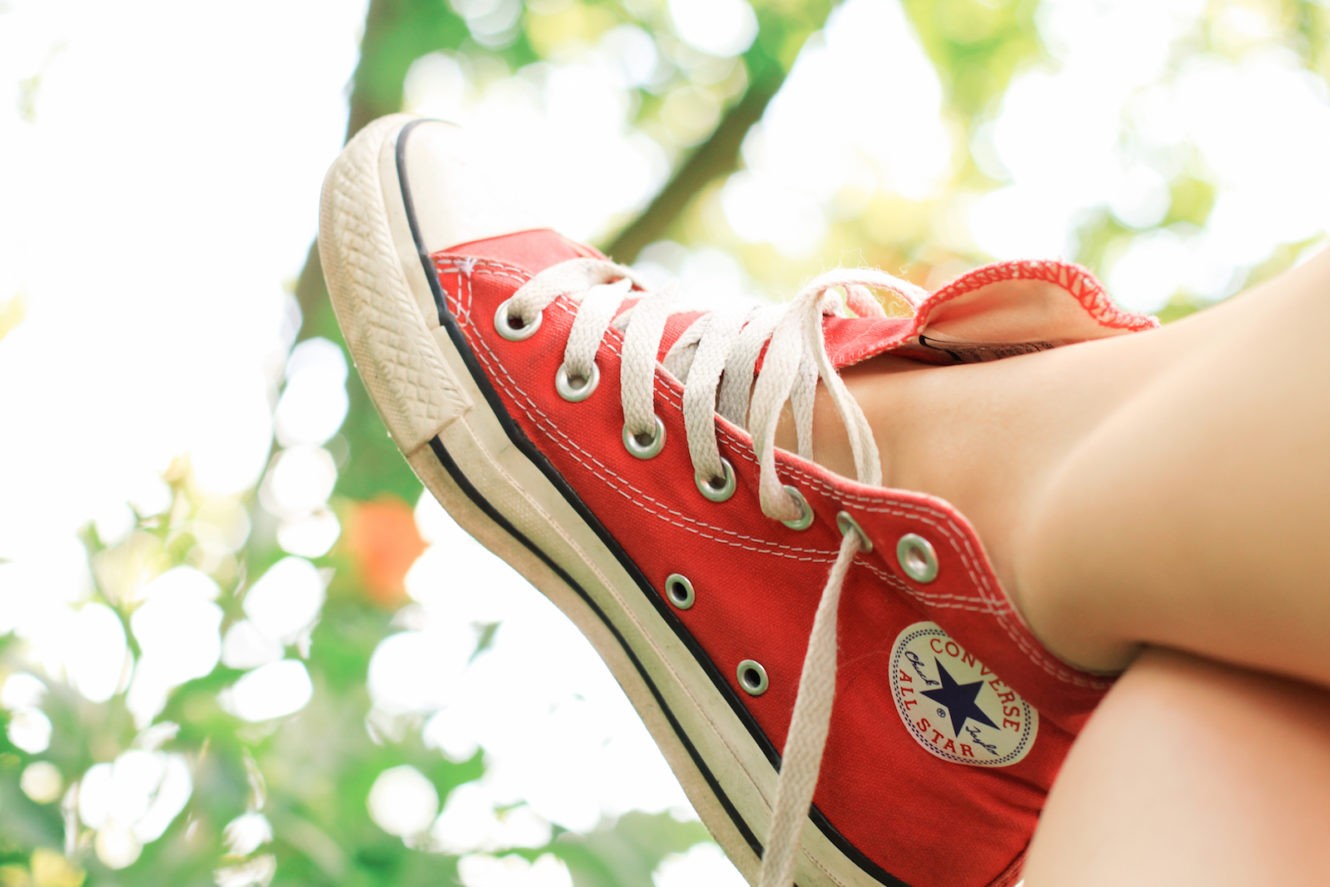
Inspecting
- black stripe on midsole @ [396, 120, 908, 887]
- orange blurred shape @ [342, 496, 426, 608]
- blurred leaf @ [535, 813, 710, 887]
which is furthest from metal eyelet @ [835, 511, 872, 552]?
orange blurred shape @ [342, 496, 426, 608]

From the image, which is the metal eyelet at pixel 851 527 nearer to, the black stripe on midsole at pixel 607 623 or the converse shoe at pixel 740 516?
the converse shoe at pixel 740 516

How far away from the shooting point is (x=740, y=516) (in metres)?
0.82

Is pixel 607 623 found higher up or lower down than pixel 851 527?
lower down

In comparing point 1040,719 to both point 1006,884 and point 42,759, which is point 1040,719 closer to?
point 1006,884

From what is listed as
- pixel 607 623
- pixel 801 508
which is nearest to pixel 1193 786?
pixel 801 508

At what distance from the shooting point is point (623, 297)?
1.01 m

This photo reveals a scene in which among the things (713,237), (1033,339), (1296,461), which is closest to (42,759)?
(1033,339)

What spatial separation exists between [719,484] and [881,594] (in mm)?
165

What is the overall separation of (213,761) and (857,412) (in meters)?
1.05

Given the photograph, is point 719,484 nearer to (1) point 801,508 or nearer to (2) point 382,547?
(1) point 801,508

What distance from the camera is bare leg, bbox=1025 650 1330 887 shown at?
0.49m

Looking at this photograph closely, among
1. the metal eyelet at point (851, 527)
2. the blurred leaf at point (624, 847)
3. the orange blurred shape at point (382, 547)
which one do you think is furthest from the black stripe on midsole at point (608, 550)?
the orange blurred shape at point (382, 547)

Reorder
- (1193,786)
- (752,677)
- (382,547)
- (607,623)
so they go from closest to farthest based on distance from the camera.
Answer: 1. (1193,786)
2. (752,677)
3. (607,623)
4. (382,547)

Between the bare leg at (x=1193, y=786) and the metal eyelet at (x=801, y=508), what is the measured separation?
254mm
